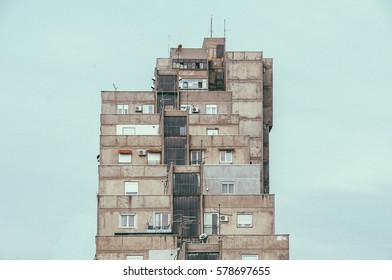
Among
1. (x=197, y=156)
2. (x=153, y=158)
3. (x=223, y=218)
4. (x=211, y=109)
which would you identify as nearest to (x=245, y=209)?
(x=223, y=218)

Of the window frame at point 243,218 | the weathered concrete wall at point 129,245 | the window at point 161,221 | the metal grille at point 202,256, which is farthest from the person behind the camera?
the window at point 161,221

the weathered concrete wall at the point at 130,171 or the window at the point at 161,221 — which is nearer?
the window at the point at 161,221

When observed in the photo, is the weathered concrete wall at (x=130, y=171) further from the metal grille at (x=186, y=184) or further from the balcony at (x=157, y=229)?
the balcony at (x=157, y=229)

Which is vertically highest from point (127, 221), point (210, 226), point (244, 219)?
point (244, 219)

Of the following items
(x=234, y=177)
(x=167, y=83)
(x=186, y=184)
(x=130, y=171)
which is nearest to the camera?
(x=186, y=184)

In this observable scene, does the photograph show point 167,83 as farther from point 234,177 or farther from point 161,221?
point 161,221

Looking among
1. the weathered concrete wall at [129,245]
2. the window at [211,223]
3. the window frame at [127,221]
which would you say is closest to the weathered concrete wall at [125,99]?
the window frame at [127,221]

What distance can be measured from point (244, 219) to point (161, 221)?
25.2ft

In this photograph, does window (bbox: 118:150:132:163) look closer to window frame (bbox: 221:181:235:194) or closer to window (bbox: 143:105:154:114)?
window (bbox: 143:105:154:114)

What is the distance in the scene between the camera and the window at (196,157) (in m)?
132

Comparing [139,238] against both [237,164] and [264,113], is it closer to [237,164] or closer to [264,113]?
[237,164]

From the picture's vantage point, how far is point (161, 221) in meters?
119

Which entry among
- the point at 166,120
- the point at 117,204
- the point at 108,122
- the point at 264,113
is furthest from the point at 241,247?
the point at 264,113

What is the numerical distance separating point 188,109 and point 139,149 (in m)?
10.8
